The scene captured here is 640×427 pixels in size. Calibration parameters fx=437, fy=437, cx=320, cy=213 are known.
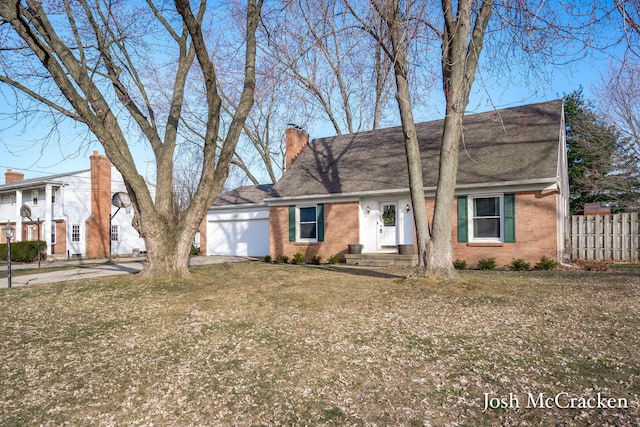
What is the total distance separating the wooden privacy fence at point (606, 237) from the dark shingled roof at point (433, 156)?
3.67m

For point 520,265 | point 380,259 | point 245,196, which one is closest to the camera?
point 520,265

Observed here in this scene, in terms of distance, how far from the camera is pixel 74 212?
92.7ft

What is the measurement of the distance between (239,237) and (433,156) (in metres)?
11.1

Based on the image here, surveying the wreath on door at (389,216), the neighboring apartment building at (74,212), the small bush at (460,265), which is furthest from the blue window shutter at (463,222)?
the neighboring apartment building at (74,212)

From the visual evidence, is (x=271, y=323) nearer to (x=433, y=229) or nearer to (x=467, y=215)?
(x=433, y=229)

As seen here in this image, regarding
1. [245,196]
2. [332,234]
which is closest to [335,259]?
[332,234]

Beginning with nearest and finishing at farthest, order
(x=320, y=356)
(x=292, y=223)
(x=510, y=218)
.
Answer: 1. (x=320, y=356)
2. (x=510, y=218)
3. (x=292, y=223)

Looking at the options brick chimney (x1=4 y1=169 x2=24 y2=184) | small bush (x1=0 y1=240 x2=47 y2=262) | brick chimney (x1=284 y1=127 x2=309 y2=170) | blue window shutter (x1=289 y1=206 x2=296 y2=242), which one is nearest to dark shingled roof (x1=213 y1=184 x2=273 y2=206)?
brick chimney (x1=284 y1=127 x2=309 y2=170)

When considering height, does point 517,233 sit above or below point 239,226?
below

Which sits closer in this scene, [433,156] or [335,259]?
[433,156]

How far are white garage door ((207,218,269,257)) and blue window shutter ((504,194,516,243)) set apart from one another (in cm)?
1150

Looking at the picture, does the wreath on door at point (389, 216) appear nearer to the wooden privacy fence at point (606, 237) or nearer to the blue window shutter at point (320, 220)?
the blue window shutter at point (320, 220)

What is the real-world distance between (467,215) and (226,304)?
9837mm

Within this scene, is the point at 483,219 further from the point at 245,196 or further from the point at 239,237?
the point at 245,196
